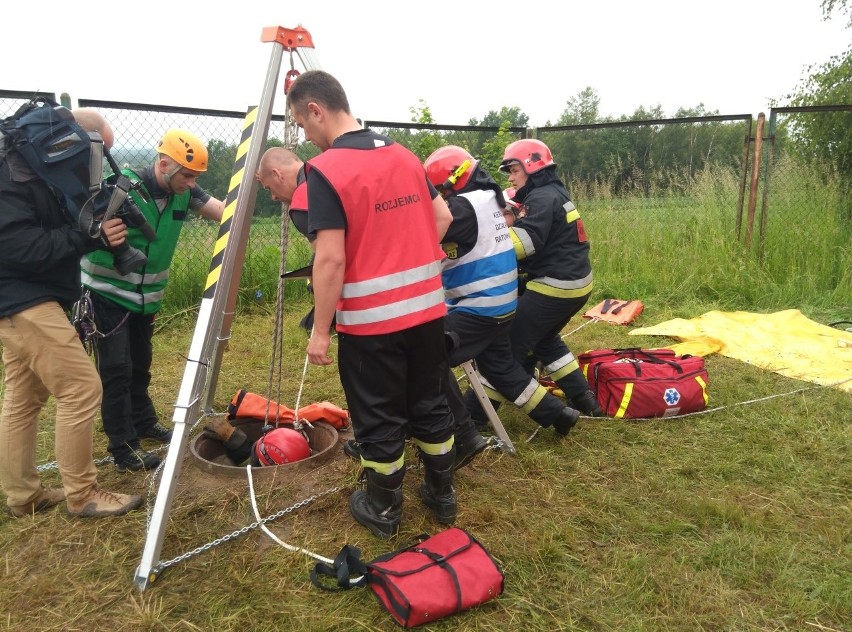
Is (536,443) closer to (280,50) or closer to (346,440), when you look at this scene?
(346,440)

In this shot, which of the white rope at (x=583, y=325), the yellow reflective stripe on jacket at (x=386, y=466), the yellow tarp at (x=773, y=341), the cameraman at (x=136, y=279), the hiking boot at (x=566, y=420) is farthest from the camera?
the white rope at (x=583, y=325)

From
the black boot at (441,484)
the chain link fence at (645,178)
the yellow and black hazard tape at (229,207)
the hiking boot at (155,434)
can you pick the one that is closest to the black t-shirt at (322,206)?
the yellow and black hazard tape at (229,207)

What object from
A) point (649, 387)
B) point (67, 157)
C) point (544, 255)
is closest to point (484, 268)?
point (544, 255)

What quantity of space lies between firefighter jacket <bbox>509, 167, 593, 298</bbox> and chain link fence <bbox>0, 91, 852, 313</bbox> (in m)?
3.58

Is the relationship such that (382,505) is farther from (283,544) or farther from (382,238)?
(382,238)

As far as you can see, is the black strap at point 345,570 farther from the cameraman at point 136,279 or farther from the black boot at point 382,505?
the cameraman at point 136,279

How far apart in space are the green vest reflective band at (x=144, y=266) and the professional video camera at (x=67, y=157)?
740mm

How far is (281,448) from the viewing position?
157 inches

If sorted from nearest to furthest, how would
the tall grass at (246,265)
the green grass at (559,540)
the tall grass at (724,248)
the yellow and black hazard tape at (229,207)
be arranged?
the green grass at (559,540)
the yellow and black hazard tape at (229,207)
the tall grass at (246,265)
the tall grass at (724,248)

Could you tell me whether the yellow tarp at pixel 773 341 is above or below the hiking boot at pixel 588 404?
below

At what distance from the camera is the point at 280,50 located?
11.1ft

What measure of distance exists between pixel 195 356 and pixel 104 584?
3.68 feet

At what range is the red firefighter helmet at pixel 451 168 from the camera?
398 cm

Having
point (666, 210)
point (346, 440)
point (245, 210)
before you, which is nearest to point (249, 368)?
point (346, 440)
